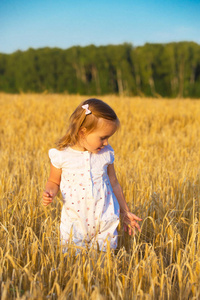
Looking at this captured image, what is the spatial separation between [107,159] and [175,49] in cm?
2319

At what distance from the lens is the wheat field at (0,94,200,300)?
114 centimetres

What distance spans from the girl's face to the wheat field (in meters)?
0.41

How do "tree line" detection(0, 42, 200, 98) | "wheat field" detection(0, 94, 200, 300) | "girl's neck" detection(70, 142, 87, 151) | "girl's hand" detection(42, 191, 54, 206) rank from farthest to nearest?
"tree line" detection(0, 42, 200, 98) < "girl's neck" detection(70, 142, 87, 151) < "girl's hand" detection(42, 191, 54, 206) < "wheat field" detection(0, 94, 200, 300)

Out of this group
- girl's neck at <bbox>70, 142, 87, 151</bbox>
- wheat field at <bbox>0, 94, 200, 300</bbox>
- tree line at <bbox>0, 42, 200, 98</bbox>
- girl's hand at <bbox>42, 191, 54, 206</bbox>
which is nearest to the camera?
wheat field at <bbox>0, 94, 200, 300</bbox>

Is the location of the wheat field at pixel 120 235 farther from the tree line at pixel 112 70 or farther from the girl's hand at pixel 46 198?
the tree line at pixel 112 70

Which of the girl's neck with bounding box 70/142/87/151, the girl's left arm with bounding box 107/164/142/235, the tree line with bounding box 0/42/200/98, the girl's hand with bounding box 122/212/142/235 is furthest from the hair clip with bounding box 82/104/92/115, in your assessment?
the tree line with bounding box 0/42/200/98

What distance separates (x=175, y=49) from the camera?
2292 cm

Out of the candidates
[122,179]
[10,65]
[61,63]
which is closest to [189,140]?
[122,179]

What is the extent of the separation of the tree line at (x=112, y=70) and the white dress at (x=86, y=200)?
18898mm

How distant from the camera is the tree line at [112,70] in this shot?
2244cm

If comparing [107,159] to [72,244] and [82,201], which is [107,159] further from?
[72,244]

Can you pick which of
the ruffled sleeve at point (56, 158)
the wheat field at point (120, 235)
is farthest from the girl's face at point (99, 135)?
the wheat field at point (120, 235)

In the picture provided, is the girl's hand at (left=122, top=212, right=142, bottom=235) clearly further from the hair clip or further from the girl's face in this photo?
the hair clip

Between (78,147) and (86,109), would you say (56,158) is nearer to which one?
(78,147)
